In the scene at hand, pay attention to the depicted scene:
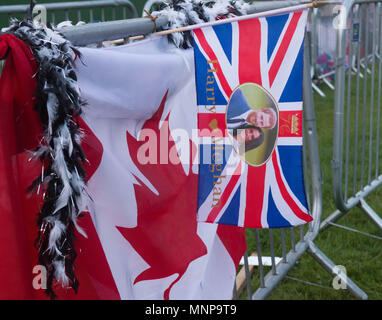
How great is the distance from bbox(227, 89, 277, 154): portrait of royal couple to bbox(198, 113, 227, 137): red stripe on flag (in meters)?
0.02

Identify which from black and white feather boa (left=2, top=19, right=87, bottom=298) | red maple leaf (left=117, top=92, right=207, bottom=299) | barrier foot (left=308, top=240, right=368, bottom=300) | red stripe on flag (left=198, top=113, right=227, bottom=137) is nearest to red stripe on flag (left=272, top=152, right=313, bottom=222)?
red stripe on flag (left=198, top=113, right=227, bottom=137)

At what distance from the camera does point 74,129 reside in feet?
4.85

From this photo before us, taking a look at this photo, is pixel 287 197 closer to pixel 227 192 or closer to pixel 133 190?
pixel 227 192

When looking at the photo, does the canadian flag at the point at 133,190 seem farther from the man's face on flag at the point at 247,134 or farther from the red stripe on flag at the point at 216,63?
the man's face on flag at the point at 247,134

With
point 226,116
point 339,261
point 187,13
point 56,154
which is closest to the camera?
point 56,154

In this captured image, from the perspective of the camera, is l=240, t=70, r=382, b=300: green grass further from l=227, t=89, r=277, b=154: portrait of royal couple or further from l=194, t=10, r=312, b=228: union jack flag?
l=227, t=89, r=277, b=154: portrait of royal couple

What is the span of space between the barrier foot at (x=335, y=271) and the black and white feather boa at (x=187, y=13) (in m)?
1.44

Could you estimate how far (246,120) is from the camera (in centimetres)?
208

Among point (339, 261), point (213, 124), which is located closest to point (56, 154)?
point (213, 124)

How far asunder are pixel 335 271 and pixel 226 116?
1582 mm

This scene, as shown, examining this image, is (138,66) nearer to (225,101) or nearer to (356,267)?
(225,101)

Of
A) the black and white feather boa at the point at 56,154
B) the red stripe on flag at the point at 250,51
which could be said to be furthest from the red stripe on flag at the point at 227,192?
the black and white feather boa at the point at 56,154

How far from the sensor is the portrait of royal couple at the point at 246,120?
207 centimetres

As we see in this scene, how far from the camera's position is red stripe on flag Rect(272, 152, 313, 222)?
2.10m
